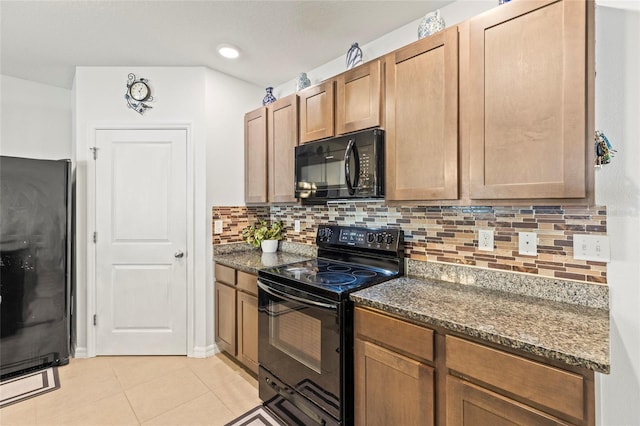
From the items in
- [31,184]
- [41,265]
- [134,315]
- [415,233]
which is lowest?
[134,315]

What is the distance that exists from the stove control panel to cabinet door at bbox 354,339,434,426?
0.69 m

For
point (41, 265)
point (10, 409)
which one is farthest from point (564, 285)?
point (41, 265)

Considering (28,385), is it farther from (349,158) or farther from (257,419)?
(349,158)

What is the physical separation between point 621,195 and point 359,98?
4.37ft

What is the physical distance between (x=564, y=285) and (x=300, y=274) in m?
1.34

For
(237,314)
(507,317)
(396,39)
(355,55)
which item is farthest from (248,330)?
(396,39)

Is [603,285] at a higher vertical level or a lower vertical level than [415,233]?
lower

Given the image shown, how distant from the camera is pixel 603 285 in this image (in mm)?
1313

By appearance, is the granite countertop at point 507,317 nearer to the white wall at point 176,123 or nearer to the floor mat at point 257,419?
the floor mat at point 257,419

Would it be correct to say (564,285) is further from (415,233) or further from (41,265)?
(41,265)

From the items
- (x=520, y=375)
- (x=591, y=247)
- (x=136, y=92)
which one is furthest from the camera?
(x=136, y=92)

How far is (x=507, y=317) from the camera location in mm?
1224

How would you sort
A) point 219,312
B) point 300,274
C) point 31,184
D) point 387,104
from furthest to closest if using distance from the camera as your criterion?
point 219,312 < point 31,184 < point 300,274 < point 387,104

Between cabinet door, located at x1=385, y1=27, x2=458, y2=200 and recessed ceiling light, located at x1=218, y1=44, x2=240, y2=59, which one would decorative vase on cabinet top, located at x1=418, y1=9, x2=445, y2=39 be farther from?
recessed ceiling light, located at x1=218, y1=44, x2=240, y2=59
